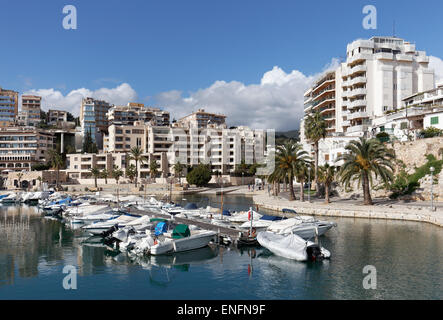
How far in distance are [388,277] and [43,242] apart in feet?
104

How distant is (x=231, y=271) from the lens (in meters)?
26.0

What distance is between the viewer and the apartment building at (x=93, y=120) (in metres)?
158

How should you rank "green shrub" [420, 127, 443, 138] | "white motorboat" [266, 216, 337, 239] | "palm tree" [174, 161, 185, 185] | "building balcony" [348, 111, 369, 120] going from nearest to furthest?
1. "white motorboat" [266, 216, 337, 239]
2. "green shrub" [420, 127, 443, 138]
3. "building balcony" [348, 111, 369, 120]
4. "palm tree" [174, 161, 185, 185]

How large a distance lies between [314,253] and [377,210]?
72.7 ft

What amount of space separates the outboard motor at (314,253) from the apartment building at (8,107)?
16286 cm

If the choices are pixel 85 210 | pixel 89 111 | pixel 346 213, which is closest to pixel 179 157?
pixel 89 111

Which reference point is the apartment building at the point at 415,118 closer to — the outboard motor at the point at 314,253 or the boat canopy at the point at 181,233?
the outboard motor at the point at 314,253

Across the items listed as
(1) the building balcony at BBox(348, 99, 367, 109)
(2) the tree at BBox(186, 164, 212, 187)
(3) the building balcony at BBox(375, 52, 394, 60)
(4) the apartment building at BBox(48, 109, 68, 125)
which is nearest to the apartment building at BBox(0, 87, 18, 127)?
(4) the apartment building at BBox(48, 109, 68, 125)

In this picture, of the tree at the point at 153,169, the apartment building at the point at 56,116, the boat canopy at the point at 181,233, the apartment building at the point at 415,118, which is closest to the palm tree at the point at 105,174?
the tree at the point at 153,169

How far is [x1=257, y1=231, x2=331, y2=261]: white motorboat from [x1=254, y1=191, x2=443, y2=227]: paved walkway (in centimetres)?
1925

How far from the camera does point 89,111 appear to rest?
160875mm

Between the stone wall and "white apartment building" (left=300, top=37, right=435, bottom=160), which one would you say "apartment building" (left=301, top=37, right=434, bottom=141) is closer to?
"white apartment building" (left=300, top=37, right=435, bottom=160)

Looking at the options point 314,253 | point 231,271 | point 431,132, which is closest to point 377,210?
point 431,132

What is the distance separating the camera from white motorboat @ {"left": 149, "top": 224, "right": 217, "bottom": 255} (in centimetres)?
3025
